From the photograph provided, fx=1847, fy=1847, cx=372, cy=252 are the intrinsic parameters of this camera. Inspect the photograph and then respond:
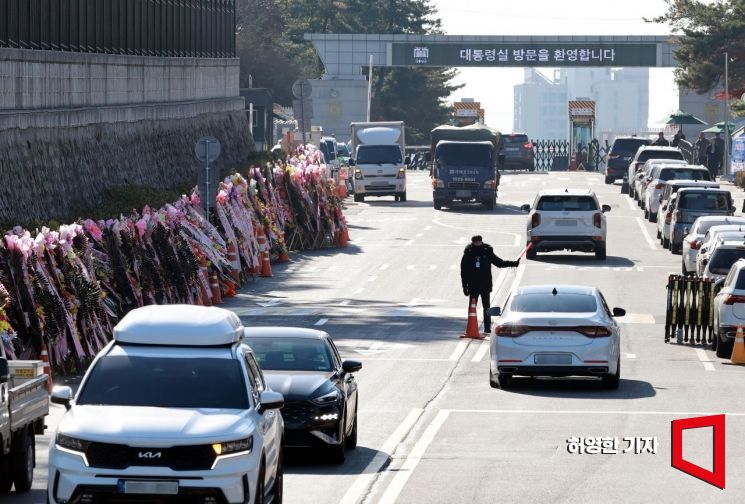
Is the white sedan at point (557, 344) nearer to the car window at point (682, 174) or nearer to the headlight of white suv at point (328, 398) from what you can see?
the headlight of white suv at point (328, 398)

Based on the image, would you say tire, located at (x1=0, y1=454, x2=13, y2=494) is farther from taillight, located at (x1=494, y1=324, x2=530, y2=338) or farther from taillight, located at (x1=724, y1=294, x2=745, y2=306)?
taillight, located at (x1=724, y1=294, x2=745, y2=306)

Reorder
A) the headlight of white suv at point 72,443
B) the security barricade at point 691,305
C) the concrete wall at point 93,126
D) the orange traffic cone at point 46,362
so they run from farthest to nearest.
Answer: the concrete wall at point 93,126 < the security barricade at point 691,305 < the orange traffic cone at point 46,362 < the headlight of white suv at point 72,443

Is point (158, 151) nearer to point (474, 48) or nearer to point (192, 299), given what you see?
point (192, 299)

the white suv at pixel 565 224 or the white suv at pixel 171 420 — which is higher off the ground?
the white suv at pixel 171 420

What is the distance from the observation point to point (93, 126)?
138 ft

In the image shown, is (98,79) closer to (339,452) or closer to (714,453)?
(339,452)

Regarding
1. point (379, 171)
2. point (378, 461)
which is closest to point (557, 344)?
point (378, 461)

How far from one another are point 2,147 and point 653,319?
40.3 ft

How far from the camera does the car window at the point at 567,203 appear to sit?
4566cm

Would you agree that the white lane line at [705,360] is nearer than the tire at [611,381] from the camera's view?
No

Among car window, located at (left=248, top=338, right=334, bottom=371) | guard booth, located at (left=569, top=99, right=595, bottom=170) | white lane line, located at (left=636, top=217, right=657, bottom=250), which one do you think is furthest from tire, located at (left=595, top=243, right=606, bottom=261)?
guard booth, located at (left=569, top=99, right=595, bottom=170)

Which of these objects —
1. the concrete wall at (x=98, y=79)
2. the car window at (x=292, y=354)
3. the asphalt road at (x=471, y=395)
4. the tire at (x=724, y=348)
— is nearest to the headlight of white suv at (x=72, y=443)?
the asphalt road at (x=471, y=395)

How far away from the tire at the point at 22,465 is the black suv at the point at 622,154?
62632 millimetres

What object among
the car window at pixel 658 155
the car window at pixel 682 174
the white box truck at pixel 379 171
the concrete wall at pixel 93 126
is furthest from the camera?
the car window at pixel 658 155
